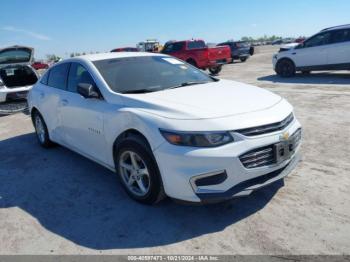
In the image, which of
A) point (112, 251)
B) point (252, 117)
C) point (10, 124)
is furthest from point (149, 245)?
point (10, 124)

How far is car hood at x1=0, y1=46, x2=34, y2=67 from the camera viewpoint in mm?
9867

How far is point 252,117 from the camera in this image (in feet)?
10.7

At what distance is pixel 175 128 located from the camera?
126 inches

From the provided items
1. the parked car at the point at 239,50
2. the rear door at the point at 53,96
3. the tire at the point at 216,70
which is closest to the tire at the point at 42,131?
the rear door at the point at 53,96

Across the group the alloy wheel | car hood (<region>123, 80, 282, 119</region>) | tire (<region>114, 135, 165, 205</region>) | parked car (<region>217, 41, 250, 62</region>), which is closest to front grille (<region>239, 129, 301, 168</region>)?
car hood (<region>123, 80, 282, 119</region>)

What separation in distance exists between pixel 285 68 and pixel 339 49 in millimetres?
2143

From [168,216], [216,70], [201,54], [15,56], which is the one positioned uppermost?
[15,56]

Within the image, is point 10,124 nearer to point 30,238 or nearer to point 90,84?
point 90,84

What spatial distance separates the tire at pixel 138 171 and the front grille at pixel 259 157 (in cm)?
86

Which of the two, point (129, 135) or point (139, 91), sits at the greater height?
point (139, 91)

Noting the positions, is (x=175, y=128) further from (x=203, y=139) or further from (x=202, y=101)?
(x=202, y=101)

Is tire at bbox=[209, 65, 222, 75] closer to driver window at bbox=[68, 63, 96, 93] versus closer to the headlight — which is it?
driver window at bbox=[68, 63, 96, 93]

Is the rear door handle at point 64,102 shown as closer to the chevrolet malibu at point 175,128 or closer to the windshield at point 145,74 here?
the chevrolet malibu at point 175,128

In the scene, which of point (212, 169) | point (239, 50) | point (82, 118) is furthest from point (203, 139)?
point (239, 50)
